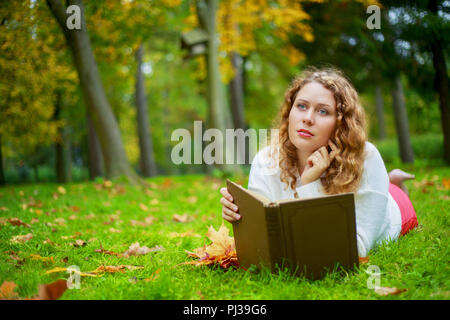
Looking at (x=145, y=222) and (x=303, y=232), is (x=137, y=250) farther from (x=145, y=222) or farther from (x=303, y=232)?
(x=303, y=232)

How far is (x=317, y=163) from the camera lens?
2246 mm

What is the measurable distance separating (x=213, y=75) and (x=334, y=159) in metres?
6.80

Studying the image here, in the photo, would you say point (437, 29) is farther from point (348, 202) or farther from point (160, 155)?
point (160, 155)

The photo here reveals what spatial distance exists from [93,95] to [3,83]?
1.83 m

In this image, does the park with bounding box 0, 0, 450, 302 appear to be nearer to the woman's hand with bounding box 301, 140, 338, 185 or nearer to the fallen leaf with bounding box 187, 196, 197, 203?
the woman's hand with bounding box 301, 140, 338, 185

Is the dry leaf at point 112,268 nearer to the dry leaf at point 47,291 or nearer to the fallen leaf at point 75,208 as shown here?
Answer: the dry leaf at point 47,291

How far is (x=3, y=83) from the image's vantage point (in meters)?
Result: 6.61

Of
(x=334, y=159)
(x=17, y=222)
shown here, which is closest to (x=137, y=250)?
(x=17, y=222)

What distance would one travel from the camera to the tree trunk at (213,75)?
28.2 feet

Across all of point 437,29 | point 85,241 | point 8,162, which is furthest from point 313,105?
point 8,162

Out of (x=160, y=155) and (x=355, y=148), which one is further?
(x=160, y=155)

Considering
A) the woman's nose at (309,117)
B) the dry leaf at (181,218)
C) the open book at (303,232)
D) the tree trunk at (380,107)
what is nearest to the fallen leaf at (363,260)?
the open book at (303,232)

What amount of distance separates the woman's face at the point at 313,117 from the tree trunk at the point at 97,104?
185 inches

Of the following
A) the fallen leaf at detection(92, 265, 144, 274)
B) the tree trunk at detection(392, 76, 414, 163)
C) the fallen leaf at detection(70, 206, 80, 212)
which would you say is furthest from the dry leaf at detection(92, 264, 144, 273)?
the tree trunk at detection(392, 76, 414, 163)
